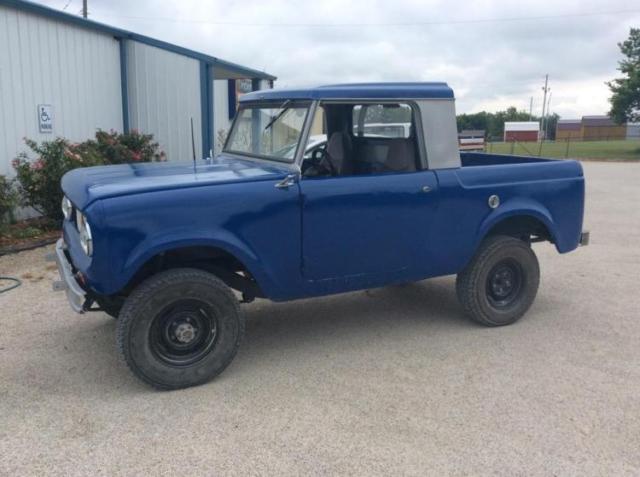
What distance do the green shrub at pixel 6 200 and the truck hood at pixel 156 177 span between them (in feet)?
12.0

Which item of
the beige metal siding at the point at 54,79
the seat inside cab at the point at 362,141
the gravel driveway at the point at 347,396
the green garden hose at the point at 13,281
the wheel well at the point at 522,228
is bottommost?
the gravel driveway at the point at 347,396

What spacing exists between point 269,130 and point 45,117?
5.68 m

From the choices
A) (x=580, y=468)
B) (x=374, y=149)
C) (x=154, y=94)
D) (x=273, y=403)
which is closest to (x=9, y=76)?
(x=154, y=94)

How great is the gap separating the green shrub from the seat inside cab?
15.1ft

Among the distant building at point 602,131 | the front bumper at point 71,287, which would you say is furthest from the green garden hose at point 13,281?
the distant building at point 602,131

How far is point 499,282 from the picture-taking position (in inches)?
197

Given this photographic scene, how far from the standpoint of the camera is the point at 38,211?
849cm

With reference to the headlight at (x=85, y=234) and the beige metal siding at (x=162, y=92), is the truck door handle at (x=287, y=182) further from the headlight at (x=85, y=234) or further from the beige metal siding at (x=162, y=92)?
the beige metal siding at (x=162, y=92)

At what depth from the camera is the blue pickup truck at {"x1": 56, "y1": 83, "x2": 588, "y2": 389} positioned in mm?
3598

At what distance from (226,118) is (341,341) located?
11.3 metres

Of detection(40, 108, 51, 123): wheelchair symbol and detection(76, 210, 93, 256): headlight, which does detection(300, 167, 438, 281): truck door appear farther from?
detection(40, 108, 51, 123): wheelchair symbol

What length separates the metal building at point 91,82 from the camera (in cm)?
830

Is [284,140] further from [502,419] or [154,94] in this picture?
[154,94]

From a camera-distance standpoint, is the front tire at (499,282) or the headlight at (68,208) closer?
the headlight at (68,208)
